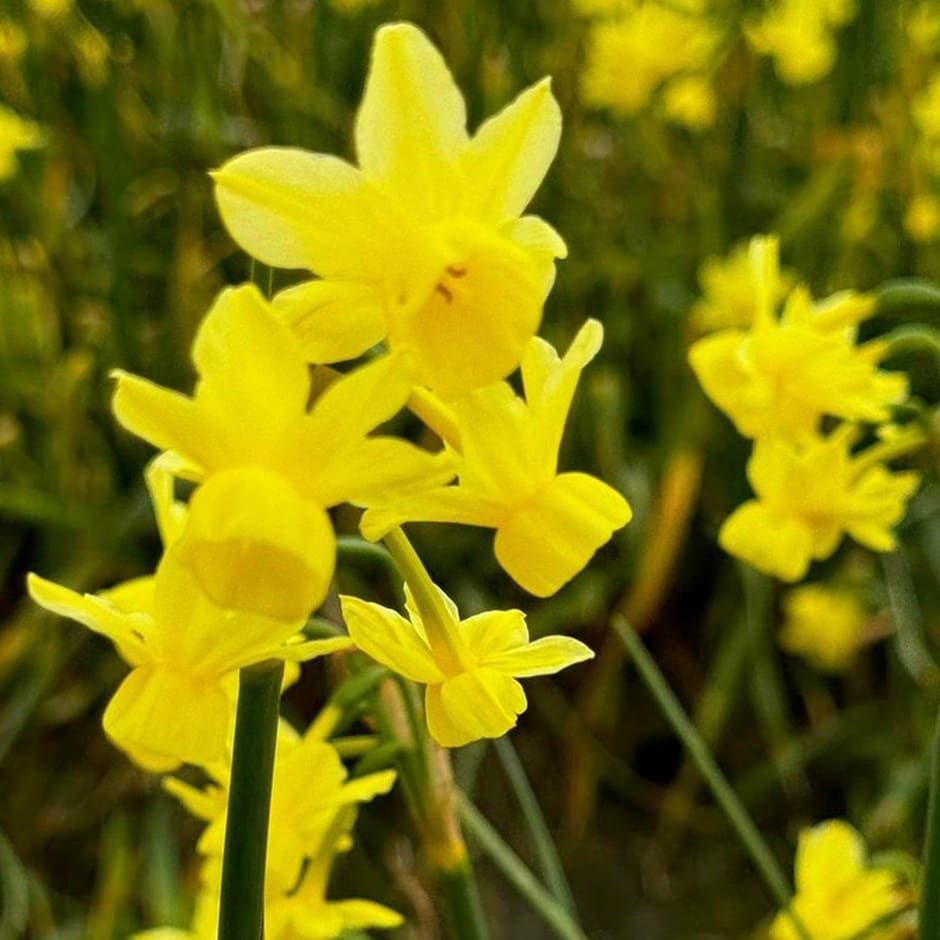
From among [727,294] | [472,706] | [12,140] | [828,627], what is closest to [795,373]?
[472,706]

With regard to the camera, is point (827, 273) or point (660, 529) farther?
point (827, 273)

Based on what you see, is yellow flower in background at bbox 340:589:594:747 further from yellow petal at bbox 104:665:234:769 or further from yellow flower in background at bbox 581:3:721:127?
yellow flower in background at bbox 581:3:721:127

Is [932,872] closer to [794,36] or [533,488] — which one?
[533,488]

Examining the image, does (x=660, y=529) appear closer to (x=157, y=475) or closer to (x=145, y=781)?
(x=145, y=781)

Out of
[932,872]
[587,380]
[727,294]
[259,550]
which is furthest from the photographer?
[587,380]

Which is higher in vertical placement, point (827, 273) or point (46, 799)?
point (827, 273)

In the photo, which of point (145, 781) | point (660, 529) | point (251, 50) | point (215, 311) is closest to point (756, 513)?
point (215, 311)

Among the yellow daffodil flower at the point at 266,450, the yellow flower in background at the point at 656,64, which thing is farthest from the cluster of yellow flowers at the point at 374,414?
the yellow flower in background at the point at 656,64
